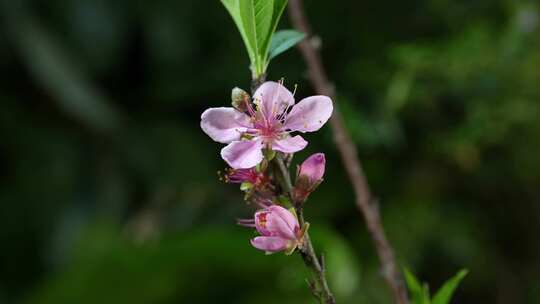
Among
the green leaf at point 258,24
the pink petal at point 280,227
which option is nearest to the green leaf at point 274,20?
the green leaf at point 258,24

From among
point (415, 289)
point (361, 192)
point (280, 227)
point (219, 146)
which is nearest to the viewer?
point (280, 227)

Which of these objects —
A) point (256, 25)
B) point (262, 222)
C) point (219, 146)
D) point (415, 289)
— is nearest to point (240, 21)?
point (256, 25)

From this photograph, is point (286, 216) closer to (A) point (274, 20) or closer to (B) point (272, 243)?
(B) point (272, 243)

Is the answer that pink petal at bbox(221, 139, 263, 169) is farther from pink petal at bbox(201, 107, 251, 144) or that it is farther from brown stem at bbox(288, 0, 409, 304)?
brown stem at bbox(288, 0, 409, 304)

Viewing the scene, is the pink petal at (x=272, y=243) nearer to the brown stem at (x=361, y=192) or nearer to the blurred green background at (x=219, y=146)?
the brown stem at (x=361, y=192)

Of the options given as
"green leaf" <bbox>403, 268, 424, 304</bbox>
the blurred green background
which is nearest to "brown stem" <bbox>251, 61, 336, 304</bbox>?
"green leaf" <bbox>403, 268, 424, 304</bbox>

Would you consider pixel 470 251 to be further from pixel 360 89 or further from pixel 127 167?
pixel 127 167
